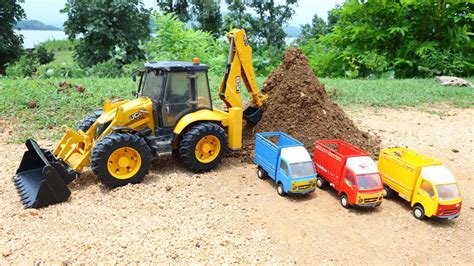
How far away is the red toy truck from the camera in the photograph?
529cm

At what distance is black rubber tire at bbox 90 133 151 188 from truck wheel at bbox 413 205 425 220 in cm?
361

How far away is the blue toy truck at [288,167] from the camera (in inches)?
218

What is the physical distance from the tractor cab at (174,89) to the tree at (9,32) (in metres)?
15.4

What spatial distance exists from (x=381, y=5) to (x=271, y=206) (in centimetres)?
1425

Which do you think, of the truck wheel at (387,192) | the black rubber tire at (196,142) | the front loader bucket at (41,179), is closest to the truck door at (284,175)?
the black rubber tire at (196,142)

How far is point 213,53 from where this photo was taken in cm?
1599

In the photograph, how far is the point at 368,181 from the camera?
5.35 metres

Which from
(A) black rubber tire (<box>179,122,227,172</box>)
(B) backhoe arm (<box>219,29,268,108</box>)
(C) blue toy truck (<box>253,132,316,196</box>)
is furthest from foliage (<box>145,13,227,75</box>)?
(C) blue toy truck (<box>253,132,316,196</box>)

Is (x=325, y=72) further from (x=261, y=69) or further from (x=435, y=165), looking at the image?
(x=435, y=165)

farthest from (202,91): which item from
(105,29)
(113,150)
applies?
(105,29)

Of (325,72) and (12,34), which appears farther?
(12,34)

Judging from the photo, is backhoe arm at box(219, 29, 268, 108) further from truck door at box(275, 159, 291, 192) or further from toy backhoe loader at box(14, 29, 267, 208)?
truck door at box(275, 159, 291, 192)

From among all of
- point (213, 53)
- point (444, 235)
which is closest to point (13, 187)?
point (444, 235)

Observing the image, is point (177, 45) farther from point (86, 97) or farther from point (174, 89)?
point (174, 89)
